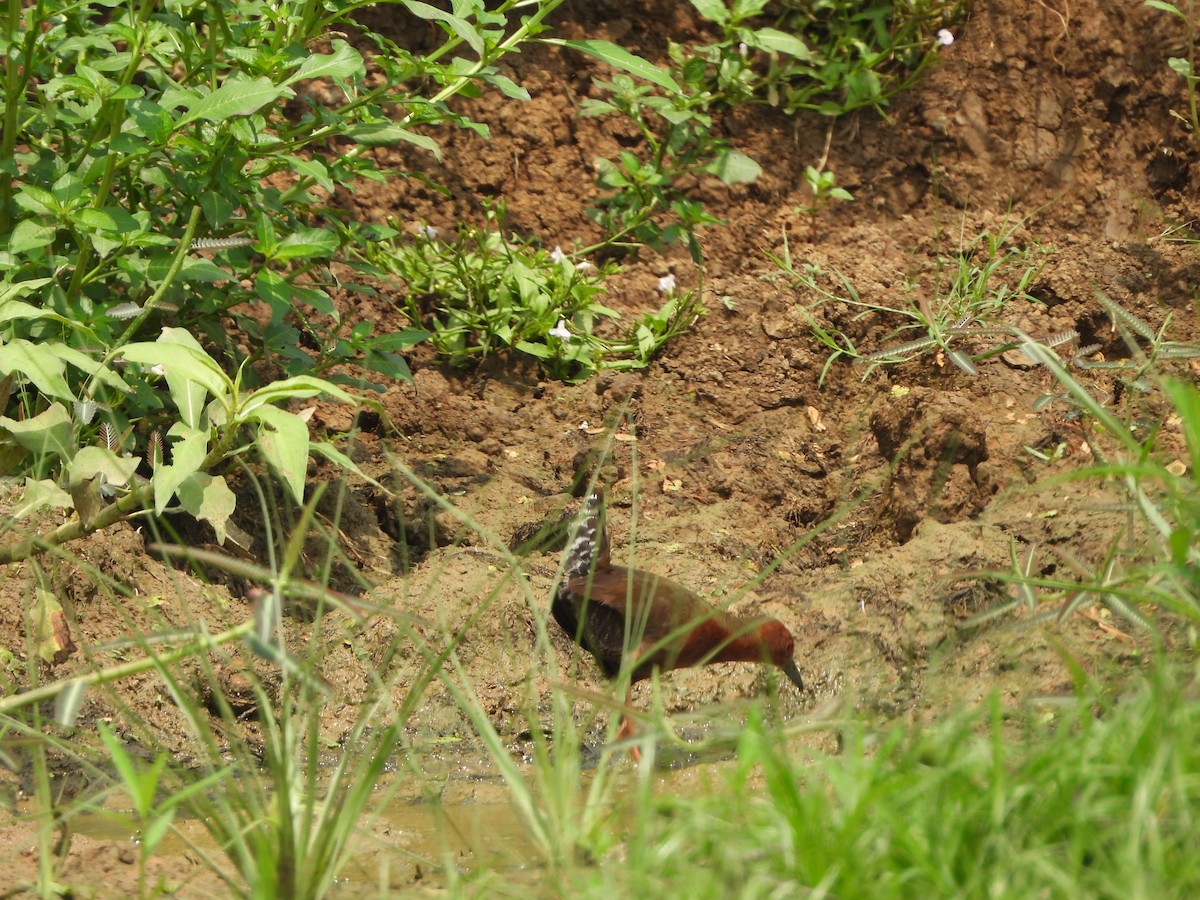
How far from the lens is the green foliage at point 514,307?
15.3ft

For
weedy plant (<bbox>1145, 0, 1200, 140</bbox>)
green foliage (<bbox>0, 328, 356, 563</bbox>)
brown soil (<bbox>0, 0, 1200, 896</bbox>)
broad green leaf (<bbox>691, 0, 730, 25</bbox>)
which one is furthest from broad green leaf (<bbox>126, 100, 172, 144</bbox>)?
weedy plant (<bbox>1145, 0, 1200, 140</bbox>)

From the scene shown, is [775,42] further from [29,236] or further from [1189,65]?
[29,236]

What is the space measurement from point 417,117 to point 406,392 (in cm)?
127

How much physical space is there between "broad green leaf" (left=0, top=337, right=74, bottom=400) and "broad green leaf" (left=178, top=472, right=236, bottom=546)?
0.29m

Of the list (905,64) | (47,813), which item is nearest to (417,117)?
(47,813)

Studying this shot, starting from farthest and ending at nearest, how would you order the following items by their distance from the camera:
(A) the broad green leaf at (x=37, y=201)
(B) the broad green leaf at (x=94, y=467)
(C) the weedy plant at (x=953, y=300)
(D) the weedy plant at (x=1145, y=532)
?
(C) the weedy plant at (x=953, y=300) → (A) the broad green leaf at (x=37, y=201) → (B) the broad green leaf at (x=94, y=467) → (D) the weedy plant at (x=1145, y=532)

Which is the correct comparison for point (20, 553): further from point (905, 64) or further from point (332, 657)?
point (905, 64)

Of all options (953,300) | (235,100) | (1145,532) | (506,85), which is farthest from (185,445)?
(953,300)

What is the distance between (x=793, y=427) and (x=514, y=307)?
1040 millimetres

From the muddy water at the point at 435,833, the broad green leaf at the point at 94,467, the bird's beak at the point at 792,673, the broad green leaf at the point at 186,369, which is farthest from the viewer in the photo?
the bird's beak at the point at 792,673

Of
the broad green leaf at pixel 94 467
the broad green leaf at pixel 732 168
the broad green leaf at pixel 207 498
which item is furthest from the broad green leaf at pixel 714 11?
the broad green leaf at pixel 94 467

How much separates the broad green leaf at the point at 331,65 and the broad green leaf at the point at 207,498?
89 cm

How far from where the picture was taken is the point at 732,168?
4949 mm

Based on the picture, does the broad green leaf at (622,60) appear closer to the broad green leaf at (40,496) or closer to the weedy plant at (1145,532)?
the weedy plant at (1145,532)
